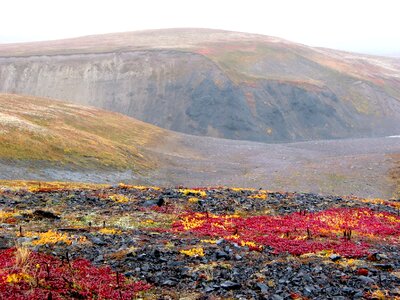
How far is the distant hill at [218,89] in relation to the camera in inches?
4582

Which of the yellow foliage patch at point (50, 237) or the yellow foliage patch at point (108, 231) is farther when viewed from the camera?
the yellow foliage patch at point (108, 231)

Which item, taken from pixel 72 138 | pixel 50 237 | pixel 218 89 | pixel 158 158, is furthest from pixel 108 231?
pixel 218 89

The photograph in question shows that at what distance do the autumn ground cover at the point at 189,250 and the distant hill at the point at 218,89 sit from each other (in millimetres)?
85209

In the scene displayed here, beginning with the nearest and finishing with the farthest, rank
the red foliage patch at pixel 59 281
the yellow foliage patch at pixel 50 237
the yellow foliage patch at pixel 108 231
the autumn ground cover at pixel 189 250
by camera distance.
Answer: the red foliage patch at pixel 59 281, the autumn ground cover at pixel 189 250, the yellow foliage patch at pixel 50 237, the yellow foliage patch at pixel 108 231

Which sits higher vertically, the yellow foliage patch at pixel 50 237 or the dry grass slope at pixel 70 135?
the yellow foliage patch at pixel 50 237

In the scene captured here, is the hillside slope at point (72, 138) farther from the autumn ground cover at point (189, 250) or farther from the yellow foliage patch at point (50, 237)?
the yellow foliage patch at point (50, 237)

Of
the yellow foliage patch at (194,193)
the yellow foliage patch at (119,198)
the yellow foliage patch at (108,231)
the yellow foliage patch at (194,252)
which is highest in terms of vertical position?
the yellow foliage patch at (194,252)

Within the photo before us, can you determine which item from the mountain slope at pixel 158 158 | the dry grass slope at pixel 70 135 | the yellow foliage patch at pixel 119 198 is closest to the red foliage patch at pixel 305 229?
the yellow foliage patch at pixel 119 198

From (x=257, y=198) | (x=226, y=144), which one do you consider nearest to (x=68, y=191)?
(x=257, y=198)

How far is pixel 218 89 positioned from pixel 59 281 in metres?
114

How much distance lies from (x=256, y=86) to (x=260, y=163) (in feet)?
194

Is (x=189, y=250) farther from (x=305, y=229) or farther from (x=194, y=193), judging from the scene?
(x=194, y=193)

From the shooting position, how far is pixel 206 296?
12281 mm

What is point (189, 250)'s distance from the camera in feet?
53.0
